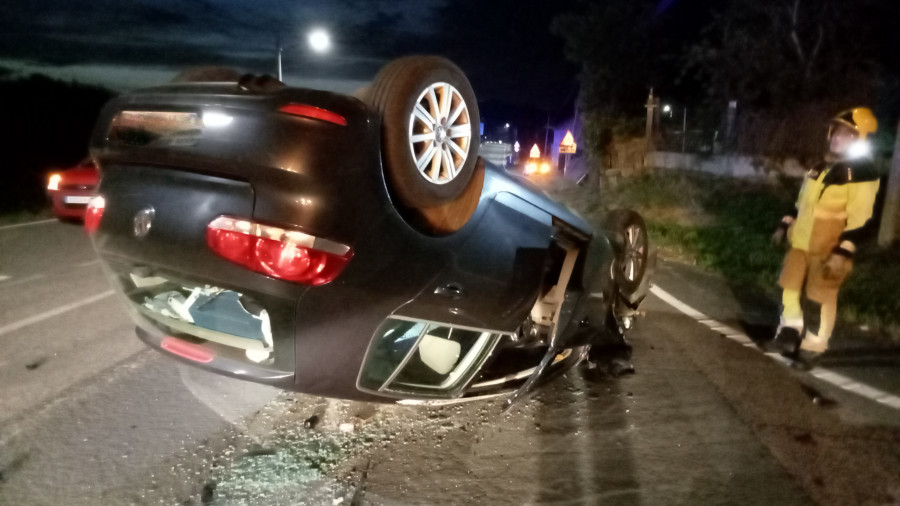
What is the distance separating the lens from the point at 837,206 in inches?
200

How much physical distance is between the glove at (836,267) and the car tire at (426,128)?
3254 mm

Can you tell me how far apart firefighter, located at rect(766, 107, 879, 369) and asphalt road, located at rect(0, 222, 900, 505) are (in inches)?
15.8

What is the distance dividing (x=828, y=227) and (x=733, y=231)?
836 centimetres

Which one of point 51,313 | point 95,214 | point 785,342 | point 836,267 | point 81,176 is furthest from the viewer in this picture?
point 81,176

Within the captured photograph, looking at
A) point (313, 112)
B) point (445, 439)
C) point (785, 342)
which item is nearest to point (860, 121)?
point (785, 342)

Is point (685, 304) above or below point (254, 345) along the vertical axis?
below

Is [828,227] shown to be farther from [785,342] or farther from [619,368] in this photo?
[619,368]

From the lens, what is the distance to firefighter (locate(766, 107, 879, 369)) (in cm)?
500

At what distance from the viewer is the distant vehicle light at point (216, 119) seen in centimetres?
285

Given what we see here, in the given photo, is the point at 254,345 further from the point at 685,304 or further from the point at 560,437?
the point at 685,304

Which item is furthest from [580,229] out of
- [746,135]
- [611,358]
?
[746,135]

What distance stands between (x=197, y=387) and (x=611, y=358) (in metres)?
2.81

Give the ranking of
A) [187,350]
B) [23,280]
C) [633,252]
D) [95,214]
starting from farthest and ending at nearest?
[23,280] < [633,252] < [95,214] < [187,350]

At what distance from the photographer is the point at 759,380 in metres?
4.82
